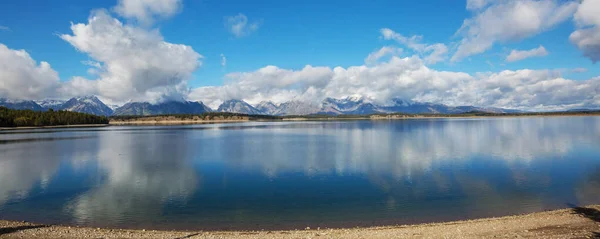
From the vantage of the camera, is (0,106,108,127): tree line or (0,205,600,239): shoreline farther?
(0,106,108,127): tree line

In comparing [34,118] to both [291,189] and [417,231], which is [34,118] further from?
[417,231]

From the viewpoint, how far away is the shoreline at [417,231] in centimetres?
1536

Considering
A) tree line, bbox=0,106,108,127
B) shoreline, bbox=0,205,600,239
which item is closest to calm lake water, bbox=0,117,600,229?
shoreline, bbox=0,205,600,239

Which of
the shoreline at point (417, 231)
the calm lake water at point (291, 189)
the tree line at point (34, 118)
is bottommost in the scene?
the calm lake water at point (291, 189)

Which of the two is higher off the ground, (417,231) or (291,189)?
(417,231)

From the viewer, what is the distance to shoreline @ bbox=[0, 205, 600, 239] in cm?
1536

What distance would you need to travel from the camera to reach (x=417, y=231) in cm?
1611

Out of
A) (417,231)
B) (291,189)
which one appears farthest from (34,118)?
(417,231)

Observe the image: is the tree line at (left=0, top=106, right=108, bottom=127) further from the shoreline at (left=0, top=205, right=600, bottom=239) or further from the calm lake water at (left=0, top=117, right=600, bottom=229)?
the shoreline at (left=0, top=205, right=600, bottom=239)

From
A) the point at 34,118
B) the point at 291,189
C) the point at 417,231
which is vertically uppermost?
the point at 34,118

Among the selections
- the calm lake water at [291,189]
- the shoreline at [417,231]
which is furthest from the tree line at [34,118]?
the shoreline at [417,231]

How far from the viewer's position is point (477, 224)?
17.0 meters

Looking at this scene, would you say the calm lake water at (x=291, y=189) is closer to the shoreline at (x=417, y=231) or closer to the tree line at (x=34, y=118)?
the shoreline at (x=417, y=231)

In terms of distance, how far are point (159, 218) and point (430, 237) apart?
1439 centimetres
